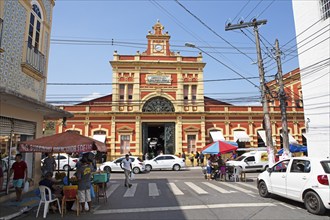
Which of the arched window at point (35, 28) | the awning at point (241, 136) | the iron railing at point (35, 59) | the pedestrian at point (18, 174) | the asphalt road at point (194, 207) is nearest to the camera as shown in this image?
the asphalt road at point (194, 207)

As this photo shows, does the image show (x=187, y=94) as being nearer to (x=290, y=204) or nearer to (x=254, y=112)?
(x=254, y=112)

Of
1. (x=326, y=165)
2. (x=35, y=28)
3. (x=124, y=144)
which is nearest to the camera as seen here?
(x=326, y=165)

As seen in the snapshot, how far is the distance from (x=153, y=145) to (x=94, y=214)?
2973cm

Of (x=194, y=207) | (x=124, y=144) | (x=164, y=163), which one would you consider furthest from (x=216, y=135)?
(x=194, y=207)

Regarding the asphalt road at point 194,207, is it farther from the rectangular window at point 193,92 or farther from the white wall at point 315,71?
the rectangular window at point 193,92

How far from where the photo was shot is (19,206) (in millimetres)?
8219

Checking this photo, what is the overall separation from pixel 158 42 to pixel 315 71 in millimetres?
19415

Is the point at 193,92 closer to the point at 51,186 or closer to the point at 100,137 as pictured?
the point at 100,137

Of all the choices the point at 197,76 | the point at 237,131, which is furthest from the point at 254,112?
the point at 197,76

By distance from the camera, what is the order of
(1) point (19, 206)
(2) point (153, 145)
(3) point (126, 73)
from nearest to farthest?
(1) point (19, 206)
(3) point (126, 73)
(2) point (153, 145)

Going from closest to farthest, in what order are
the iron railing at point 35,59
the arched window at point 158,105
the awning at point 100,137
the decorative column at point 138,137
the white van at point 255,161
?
1. the iron railing at point 35,59
2. the white van at point 255,161
3. the awning at point 100,137
4. the decorative column at point 138,137
5. the arched window at point 158,105

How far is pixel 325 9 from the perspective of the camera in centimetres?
1453

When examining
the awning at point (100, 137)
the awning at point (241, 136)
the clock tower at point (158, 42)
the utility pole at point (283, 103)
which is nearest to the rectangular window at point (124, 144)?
the awning at point (100, 137)

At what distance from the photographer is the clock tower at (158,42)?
3027 centimetres
